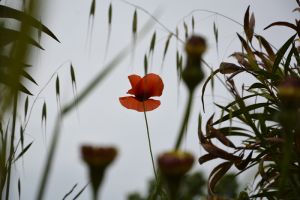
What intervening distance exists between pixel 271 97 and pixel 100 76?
83 cm

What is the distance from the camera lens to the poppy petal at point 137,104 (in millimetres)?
971

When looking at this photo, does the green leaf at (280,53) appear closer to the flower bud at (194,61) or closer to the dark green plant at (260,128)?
the dark green plant at (260,128)

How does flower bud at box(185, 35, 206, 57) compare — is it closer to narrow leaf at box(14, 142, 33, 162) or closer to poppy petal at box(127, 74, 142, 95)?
narrow leaf at box(14, 142, 33, 162)

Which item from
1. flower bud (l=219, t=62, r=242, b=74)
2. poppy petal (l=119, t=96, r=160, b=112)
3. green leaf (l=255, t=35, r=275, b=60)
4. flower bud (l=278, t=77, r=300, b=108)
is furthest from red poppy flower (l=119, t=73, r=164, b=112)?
flower bud (l=278, t=77, r=300, b=108)

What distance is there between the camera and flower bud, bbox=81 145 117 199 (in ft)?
0.78

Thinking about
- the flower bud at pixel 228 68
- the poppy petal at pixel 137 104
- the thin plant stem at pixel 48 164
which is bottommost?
the thin plant stem at pixel 48 164

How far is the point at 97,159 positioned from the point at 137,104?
0.76 m

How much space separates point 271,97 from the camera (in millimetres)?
1028

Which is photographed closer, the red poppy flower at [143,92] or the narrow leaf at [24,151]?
the narrow leaf at [24,151]

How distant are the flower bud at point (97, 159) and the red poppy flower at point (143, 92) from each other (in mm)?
632

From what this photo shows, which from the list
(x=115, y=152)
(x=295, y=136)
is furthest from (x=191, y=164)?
(x=295, y=136)

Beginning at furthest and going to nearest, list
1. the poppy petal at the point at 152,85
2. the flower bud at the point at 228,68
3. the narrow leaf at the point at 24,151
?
the flower bud at the point at 228,68
the poppy petal at the point at 152,85
the narrow leaf at the point at 24,151

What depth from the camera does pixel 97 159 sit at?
24cm

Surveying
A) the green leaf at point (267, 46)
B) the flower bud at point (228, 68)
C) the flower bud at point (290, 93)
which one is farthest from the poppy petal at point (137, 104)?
the flower bud at point (290, 93)
